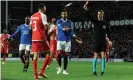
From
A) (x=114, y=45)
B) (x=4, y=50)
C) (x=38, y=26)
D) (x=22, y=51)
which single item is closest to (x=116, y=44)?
(x=114, y=45)

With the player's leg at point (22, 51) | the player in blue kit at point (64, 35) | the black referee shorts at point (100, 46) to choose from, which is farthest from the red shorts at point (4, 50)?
the black referee shorts at point (100, 46)

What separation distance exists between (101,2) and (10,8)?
457 inches

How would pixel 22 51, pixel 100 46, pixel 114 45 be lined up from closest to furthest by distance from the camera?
pixel 100 46 → pixel 22 51 → pixel 114 45

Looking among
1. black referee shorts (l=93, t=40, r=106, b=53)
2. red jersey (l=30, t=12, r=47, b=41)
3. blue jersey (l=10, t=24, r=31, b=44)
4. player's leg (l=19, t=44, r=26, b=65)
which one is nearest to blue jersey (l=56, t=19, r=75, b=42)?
black referee shorts (l=93, t=40, r=106, b=53)

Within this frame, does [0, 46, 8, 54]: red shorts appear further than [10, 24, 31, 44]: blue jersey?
Yes

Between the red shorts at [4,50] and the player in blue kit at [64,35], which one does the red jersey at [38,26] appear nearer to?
the player in blue kit at [64,35]

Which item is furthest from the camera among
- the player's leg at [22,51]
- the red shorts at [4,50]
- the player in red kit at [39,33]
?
the red shorts at [4,50]

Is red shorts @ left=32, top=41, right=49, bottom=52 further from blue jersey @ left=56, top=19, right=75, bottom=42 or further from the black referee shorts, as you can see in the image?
blue jersey @ left=56, top=19, right=75, bottom=42

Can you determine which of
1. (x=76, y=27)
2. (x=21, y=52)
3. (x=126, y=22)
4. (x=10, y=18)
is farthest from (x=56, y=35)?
(x=10, y=18)

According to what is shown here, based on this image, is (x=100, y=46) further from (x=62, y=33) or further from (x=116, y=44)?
(x=116, y=44)

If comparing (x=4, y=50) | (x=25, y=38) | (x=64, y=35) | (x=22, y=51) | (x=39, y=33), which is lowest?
(x=4, y=50)

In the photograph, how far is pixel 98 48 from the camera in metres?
14.6

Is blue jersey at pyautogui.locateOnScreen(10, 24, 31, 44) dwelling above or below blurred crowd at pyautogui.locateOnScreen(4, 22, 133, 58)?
above

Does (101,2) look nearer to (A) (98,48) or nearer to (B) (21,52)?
(B) (21,52)
